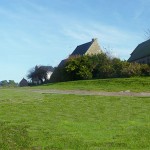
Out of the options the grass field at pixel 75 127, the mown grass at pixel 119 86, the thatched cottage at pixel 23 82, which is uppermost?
the thatched cottage at pixel 23 82

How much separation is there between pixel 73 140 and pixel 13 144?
5.56 feet

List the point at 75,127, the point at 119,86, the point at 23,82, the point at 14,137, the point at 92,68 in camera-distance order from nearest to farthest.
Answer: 1. the point at 14,137
2. the point at 75,127
3. the point at 119,86
4. the point at 92,68
5. the point at 23,82

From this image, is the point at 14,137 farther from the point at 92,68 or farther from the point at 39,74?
the point at 39,74

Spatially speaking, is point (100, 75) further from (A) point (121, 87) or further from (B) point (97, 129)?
(B) point (97, 129)

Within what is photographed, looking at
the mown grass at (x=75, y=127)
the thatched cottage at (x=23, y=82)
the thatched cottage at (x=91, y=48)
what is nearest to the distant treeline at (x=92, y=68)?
the thatched cottage at (x=91, y=48)

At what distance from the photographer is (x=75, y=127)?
12.3 m

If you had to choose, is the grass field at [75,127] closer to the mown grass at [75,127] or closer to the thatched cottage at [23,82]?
the mown grass at [75,127]

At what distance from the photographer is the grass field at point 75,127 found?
388 inches

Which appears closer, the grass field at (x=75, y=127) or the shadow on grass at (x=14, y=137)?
the shadow on grass at (x=14, y=137)

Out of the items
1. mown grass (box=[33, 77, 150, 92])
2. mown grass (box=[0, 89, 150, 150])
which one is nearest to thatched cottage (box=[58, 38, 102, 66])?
mown grass (box=[33, 77, 150, 92])

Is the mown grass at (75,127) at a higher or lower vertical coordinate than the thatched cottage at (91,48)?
lower

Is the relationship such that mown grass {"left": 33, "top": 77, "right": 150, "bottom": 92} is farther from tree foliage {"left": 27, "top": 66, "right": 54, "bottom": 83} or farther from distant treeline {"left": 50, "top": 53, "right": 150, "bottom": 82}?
tree foliage {"left": 27, "top": 66, "right": 54, "bottom": 83}

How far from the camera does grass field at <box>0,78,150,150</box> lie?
9.86 metres

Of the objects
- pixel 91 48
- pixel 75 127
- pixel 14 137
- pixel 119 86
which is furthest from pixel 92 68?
pixel 14 137
